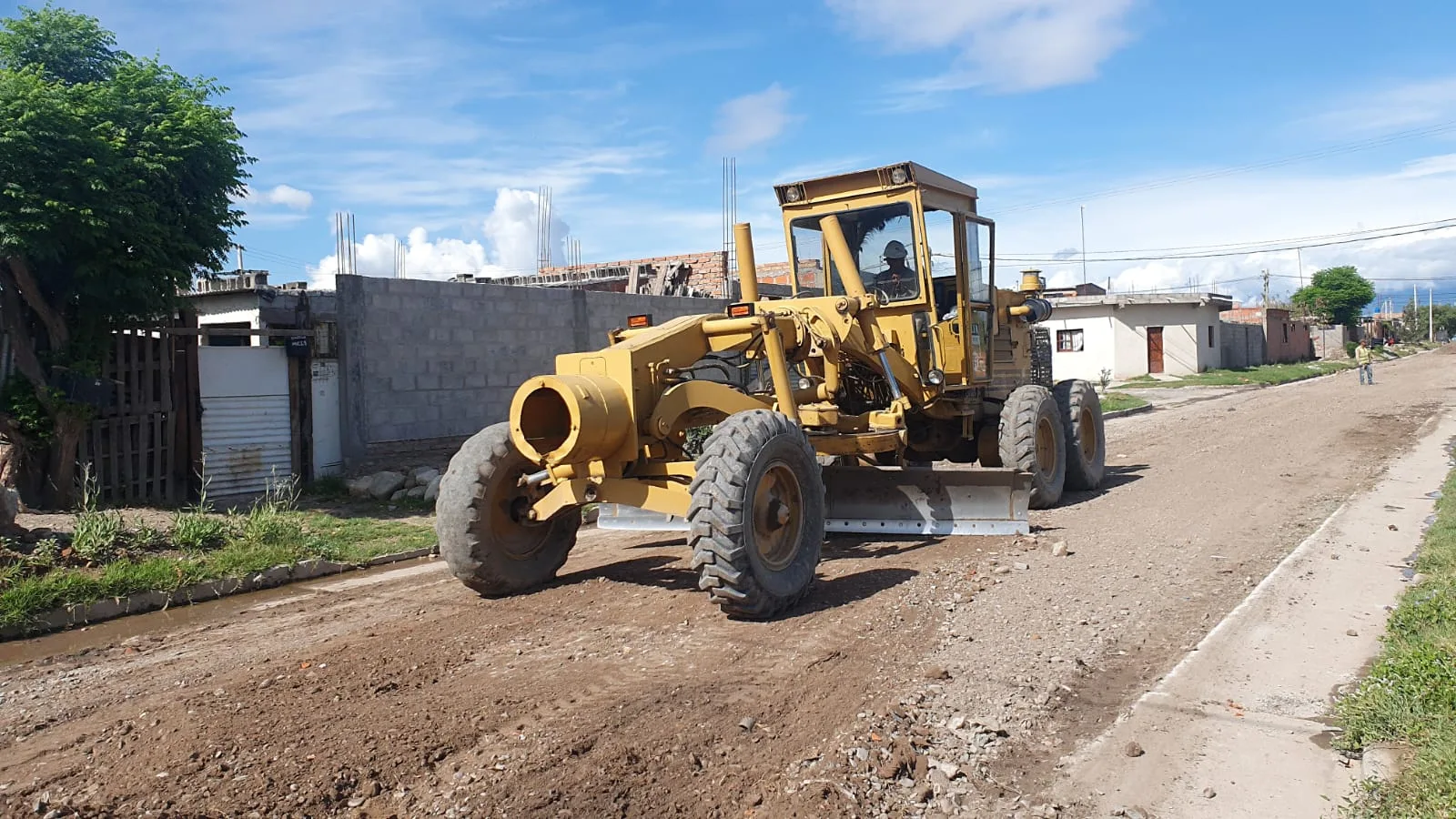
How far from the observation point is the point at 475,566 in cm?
705

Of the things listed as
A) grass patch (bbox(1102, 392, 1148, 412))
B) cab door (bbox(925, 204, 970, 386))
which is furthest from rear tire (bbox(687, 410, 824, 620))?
grass patch (bbox(1102, 392, 1148, 412))

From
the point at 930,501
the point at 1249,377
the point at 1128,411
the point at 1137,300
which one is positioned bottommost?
the point at 930,501

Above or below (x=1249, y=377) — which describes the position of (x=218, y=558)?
below

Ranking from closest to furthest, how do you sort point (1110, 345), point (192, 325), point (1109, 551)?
point (1109, 551), point (192, 325), point (1110, 345)

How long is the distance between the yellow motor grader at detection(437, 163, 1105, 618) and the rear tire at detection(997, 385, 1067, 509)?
22mm

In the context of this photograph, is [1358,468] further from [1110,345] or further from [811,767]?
[1110,345]

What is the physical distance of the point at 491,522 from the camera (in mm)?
7137

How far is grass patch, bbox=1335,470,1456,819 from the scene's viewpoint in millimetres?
3705

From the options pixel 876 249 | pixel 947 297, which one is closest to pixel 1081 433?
pixel 947 297

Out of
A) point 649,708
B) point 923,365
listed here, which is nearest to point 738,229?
point 923,365

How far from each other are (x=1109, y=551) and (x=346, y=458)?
8.92 meters

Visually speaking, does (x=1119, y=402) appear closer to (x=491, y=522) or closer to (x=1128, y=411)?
(x=1128, y=411)

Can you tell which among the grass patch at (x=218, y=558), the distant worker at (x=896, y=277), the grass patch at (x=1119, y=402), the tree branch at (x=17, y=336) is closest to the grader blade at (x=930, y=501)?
the distant worker at (x=896, y=277)

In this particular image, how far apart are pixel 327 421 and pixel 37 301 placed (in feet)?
11.1
